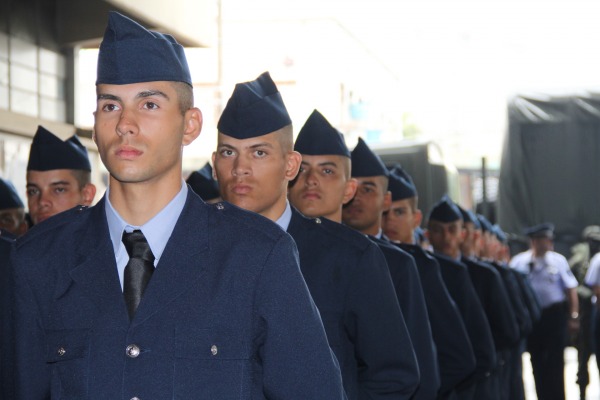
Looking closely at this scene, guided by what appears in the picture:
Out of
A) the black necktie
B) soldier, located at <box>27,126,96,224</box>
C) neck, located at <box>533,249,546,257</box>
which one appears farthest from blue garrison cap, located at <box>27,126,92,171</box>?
neck, located at <box>533,249,546,257</box>

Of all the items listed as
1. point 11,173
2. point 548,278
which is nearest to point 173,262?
point 11,173

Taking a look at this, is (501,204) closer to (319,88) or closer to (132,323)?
(132,323)

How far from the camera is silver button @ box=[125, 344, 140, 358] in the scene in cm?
263

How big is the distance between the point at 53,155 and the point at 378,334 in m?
2.55

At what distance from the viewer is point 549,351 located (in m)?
14.5

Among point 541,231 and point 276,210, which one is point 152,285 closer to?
point 276,210

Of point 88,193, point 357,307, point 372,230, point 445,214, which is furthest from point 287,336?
point 445,214

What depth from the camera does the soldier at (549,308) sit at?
14.3 m

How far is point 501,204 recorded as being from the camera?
17.2 meters

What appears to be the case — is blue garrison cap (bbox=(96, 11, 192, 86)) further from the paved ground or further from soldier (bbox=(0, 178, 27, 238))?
the paved ground

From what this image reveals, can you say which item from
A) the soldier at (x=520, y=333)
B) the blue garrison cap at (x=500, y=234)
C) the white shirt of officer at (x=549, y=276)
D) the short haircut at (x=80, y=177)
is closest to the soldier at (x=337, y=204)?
the short haircut at (x=80, y=177)

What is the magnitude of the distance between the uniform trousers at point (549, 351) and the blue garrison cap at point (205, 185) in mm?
7938

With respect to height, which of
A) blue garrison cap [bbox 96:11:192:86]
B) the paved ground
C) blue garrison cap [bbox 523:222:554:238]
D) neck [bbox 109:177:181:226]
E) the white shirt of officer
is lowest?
the paved ground

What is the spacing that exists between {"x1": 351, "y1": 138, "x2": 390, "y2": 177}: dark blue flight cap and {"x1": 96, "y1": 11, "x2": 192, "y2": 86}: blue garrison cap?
4.33 m
